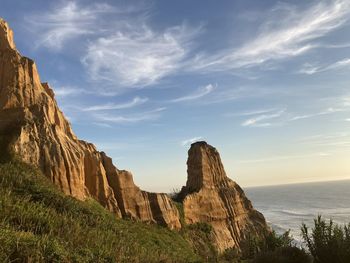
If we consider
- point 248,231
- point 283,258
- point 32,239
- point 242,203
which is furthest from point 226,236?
point 32,239

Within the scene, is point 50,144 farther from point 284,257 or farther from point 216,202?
point 216,202

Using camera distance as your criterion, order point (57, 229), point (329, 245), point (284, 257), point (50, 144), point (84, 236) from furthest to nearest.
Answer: point (50, 144) → point (284, 257) → point (329, 245) → point (84, 236) → point (57, 229)

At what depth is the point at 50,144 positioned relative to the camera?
37.9 meters

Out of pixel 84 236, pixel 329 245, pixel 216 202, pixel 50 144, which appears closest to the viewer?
pixel 84 236

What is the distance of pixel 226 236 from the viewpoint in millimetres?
60688

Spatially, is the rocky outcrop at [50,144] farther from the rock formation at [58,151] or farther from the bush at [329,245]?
the bush at [329,245]

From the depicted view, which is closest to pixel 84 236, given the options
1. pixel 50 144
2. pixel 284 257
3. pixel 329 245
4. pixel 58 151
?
pixel 58 151

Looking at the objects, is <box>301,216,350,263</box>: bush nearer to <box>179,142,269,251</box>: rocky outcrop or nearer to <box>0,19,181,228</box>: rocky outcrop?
<box>0,19,181,228</box>: rocky outcrop

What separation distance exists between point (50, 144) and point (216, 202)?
31384 mm

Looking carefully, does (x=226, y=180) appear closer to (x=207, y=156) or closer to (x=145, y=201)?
(x=207, y=156)

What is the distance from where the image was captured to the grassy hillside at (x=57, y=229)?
60.6 ft

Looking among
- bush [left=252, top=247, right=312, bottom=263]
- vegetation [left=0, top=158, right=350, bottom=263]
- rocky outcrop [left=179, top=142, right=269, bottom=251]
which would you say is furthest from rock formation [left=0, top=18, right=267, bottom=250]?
Result: bush [left=252, top=247, right=312, bottom=263]

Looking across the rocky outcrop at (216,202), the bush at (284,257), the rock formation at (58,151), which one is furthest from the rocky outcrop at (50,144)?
the bush at (284,257)

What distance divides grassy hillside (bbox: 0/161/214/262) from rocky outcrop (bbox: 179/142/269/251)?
14.1 metres
